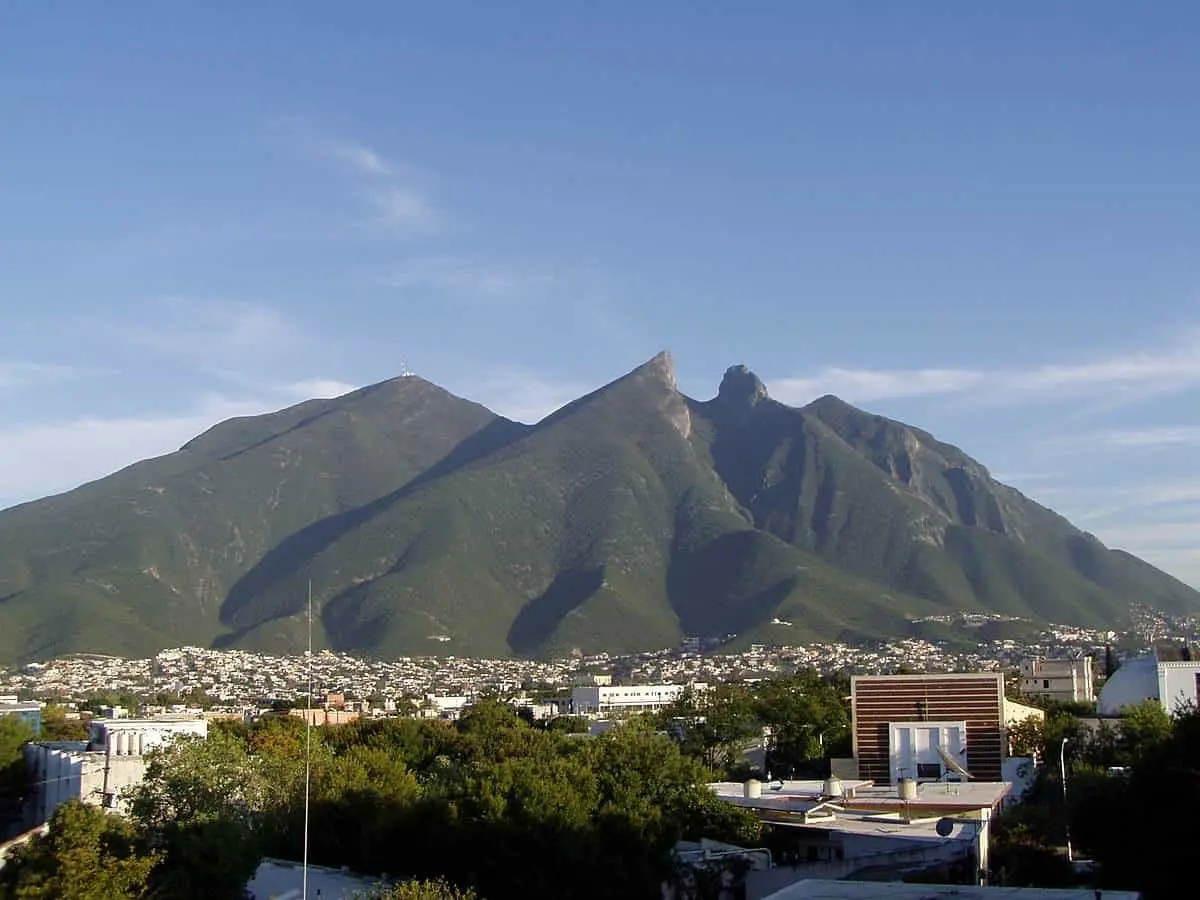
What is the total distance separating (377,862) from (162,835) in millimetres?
6057

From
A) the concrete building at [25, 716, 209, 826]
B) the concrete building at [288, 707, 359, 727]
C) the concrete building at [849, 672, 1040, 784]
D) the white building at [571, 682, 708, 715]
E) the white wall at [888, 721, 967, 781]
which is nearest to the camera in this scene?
the concrete building at [25, 716, 209, 826]

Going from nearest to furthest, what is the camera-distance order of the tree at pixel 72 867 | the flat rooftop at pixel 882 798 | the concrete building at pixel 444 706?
the tree at pixel 72 867
the flat rooftop at pixel 882 798
the concrete building at pixel 444 706

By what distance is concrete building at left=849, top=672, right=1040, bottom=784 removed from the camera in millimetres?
56531

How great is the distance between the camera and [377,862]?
3300cm

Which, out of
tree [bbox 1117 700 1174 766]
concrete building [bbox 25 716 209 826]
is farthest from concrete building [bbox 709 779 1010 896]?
concrete building [bbox 25 716 209 826]

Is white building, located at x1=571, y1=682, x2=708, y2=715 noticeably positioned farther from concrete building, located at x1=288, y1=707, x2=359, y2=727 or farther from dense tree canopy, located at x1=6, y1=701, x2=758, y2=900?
dense tree canopy, located at x1=6, y1=701, x2=758, y2=900

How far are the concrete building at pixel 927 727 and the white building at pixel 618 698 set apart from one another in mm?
69758

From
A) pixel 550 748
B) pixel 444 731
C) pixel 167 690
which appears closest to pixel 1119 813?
pixel 550 748

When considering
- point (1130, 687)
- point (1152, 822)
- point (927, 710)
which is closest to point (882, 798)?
point (927, 710)

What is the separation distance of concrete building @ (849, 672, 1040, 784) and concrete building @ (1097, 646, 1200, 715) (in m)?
13.4

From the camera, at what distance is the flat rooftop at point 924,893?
21.8 m

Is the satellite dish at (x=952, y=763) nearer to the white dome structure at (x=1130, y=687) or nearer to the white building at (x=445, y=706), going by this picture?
the white dome structure at (x=1130, y=687)

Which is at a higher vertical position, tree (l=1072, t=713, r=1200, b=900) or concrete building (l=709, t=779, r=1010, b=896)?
tree (l=1072, t=713, r=1200, b=900)

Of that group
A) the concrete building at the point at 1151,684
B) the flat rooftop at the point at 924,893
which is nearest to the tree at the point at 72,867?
the flat rooftop at the point at 924,893
